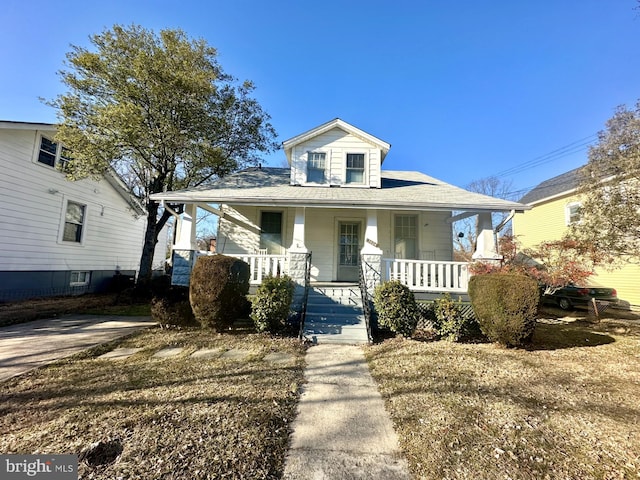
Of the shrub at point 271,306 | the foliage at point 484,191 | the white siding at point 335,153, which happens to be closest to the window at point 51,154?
the white siding at point 335,153

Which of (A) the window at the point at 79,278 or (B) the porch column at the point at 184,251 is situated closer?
(B) the porch column at the point at 184,251

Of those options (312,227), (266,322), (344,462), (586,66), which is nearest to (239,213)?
(312,227)

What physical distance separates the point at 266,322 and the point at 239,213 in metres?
5.12

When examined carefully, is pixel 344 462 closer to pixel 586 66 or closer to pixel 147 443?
pixel 147 443

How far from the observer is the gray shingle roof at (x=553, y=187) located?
559 inches

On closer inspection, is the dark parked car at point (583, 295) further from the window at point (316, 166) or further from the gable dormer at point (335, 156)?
the window at point (316, 166)

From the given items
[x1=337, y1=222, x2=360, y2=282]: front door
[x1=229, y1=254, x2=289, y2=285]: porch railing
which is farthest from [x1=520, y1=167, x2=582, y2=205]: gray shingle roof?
[x1=229, y1=254, x2=289, y2=285]: porch railing

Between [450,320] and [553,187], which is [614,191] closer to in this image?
[450,320]

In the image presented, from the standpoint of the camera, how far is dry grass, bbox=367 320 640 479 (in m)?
2.39

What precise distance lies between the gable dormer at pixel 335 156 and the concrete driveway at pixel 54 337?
6474mm

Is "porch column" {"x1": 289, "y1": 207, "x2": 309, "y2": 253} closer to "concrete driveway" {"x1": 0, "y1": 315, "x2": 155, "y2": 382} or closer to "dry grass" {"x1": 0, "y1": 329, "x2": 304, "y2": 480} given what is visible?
"dry grass" {"x1": 0, "y1": 329, "x2": 304, "y2": 480}

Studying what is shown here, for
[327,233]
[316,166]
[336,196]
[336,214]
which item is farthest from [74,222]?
[336,196]

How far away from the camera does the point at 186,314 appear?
672cm

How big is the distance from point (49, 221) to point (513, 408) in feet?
48.7
